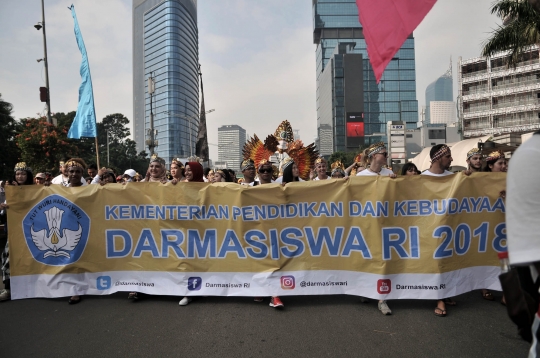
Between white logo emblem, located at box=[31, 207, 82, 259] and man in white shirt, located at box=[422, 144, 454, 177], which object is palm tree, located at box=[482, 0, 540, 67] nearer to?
man in white shirt, located at box=[422, 144, 454, 177]

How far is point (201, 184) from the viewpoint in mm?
4496

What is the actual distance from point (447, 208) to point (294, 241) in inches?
70.5

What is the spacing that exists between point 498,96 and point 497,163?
51021mm

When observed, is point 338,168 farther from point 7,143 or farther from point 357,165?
A: point 7,143

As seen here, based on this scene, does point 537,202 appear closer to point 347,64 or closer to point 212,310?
point 212,310

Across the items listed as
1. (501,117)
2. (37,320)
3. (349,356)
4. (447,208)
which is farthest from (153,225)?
(501,117)

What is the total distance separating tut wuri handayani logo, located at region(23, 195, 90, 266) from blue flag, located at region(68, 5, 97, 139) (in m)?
5.56

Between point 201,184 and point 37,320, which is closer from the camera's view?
point 37,320

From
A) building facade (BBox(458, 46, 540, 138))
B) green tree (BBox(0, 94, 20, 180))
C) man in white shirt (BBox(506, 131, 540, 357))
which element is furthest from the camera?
building facade (BBox(458, 46, 540, 138))

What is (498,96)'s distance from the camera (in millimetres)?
47500

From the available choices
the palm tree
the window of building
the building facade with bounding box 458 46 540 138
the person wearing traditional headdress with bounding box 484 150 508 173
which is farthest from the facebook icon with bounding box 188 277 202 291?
the window of building

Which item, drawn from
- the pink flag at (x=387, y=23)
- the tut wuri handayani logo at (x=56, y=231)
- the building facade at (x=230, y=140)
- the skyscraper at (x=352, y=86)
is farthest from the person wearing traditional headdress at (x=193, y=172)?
the building facade at (x=230, y=140)

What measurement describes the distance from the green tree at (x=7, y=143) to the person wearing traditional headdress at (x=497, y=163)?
25.4 m

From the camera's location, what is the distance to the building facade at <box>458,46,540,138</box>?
4434cm
